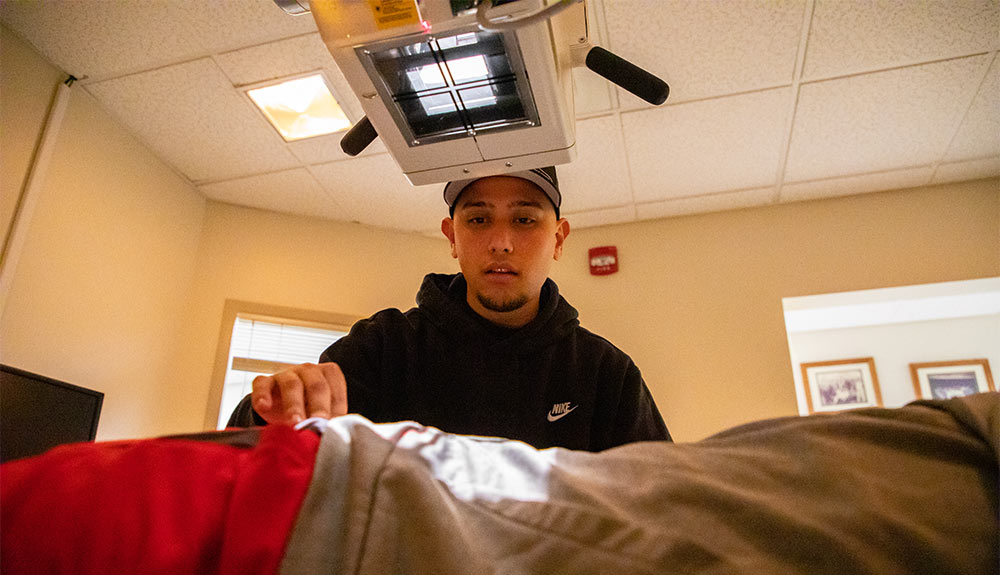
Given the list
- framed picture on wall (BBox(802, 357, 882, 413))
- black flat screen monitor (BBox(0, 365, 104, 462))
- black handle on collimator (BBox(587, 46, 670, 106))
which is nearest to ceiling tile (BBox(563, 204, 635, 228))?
black handle on collimator (BBox(587, 46, 670, 106))

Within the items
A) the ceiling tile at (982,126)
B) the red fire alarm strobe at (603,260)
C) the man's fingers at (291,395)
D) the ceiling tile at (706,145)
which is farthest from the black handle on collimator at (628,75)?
the red fire alarm strobe at (603,260)

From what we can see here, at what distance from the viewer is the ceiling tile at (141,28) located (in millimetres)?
1808

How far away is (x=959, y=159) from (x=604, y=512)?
2976mm

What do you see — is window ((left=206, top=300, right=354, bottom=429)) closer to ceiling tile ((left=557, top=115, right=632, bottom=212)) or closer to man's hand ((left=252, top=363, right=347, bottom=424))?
ceiling tile ((left=557, top=115, right=632, bottom=212))

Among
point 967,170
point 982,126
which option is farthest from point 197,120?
point 967,170

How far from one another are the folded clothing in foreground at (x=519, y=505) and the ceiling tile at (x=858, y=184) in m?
2.69

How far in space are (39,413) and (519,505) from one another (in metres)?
1.92

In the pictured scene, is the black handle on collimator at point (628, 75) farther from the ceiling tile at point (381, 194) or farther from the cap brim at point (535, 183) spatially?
the ceiling tile at point (381, 194)

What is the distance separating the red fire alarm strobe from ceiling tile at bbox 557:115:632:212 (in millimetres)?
A: 229

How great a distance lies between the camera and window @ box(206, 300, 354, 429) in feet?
8.95

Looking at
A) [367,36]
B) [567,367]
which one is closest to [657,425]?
[567,367]

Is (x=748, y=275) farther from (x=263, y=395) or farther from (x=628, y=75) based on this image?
(x=263, y=395)

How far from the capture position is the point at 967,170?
104 inches

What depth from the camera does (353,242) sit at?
3023 millimetres
